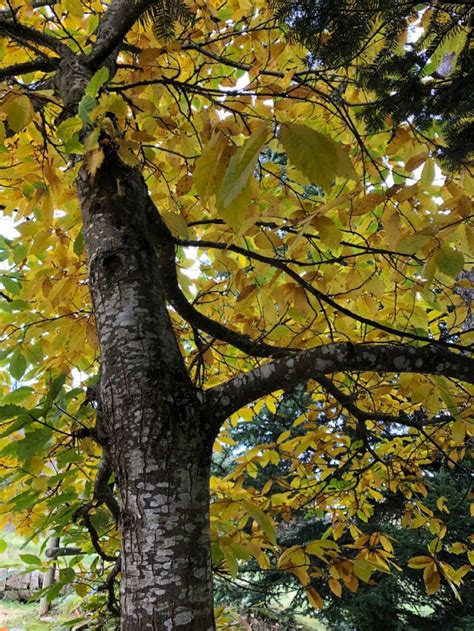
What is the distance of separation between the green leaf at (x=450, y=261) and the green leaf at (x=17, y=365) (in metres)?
1.37

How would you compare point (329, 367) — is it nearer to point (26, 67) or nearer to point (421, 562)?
point (26, 67)

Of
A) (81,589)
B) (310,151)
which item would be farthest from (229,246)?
(81,589)

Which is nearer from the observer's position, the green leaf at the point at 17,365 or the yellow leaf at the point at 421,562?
the green leaf at the point at 17,365

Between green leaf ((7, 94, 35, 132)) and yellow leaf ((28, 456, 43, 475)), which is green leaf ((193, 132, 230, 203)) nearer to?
A: green leaf ((7, 94, 35, 132))

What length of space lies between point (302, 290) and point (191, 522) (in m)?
0.75

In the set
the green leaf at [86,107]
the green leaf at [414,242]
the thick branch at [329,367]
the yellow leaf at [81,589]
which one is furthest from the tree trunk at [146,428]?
the yellow leaf at [81,589]

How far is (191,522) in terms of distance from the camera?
905mm

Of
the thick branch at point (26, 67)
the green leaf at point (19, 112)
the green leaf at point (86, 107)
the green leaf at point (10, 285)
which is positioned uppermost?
the thick branch at point (26, 67)

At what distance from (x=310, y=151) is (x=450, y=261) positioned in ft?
2.05

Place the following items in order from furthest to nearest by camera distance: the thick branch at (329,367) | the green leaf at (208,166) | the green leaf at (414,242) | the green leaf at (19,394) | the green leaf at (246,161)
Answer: the green leaf at (19,394) < the thick branch at (329,367) < the green leaf at (414,242) < the green leaf at (208,166) < the green leaf at (246,161)

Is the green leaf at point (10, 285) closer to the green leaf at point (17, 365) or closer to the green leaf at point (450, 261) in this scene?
the green leaf at point (17, 365)

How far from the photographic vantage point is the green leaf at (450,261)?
102cm

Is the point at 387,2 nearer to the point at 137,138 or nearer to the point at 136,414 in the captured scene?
the point at 137,138

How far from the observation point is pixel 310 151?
1.77 ft
